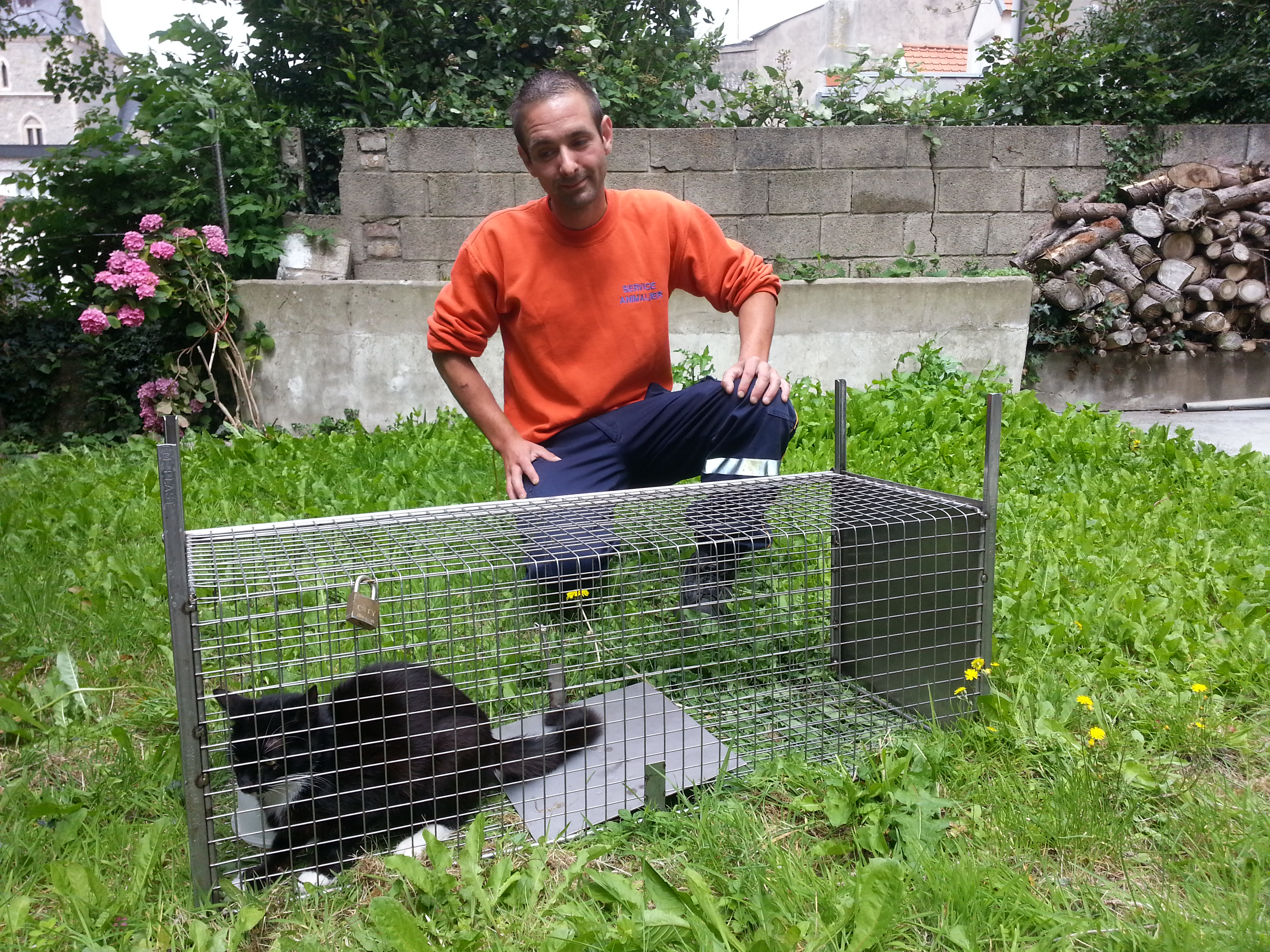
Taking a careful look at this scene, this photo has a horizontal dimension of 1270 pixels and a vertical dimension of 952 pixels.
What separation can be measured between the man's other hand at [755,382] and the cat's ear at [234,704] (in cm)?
134

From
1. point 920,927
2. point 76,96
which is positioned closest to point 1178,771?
point 920,927

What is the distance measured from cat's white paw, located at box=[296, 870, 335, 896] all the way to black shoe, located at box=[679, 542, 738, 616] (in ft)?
2.45

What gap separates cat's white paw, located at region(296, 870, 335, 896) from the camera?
1.53 meters

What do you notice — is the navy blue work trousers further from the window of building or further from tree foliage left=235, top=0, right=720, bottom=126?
the window of building

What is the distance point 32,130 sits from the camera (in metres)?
34.2

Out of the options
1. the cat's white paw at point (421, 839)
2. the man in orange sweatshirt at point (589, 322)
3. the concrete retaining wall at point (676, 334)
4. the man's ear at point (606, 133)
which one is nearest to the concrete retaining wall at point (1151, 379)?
the concrete retaining wall at point (676, 334)

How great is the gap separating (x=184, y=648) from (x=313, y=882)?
1.48 ft

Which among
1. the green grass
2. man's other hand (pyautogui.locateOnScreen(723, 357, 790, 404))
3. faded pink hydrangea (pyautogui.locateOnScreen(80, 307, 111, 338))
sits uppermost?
faded pink hydrangea (pyautogui.locateOnScreen(80, 307, 111, 338))

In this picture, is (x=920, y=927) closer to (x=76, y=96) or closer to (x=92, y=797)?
(x=92, y=797)

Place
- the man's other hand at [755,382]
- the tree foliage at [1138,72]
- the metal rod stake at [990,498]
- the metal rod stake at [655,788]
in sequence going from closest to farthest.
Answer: the metal rod stake at [655,788]
the metal rod stake at [990,498]
the man's other hand at [755,382]
the tree foliage at [1138,72]

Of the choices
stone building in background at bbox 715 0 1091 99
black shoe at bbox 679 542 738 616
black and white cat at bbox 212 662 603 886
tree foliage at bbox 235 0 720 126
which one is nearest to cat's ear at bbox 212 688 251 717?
black and white cat at bbox 212 662 603 886

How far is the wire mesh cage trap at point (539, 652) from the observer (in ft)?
5.11

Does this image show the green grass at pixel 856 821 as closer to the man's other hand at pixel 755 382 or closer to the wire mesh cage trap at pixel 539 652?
the wire mesh cage trap at pixel 539 652

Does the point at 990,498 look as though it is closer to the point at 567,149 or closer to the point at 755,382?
the point at 755,382
